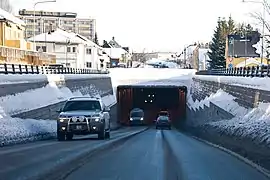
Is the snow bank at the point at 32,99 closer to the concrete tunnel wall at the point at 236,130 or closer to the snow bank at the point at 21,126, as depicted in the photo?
the snow bank at the point at 21,126

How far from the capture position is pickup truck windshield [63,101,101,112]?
26.7m

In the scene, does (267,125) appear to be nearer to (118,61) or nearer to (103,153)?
(103,153)

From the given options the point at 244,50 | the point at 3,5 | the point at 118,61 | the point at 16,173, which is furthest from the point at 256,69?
the point at 118,61

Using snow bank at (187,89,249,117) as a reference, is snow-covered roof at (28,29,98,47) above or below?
above

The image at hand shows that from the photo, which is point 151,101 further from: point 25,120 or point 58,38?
point 25,120

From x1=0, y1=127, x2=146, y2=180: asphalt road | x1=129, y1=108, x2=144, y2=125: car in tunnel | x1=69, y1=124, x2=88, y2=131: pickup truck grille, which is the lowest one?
x1=129, y1=108, x2=144, y2=125: car in tunnel

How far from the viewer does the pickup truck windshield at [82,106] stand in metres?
26.7

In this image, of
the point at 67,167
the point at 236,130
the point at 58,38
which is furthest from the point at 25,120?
the point at 58,38

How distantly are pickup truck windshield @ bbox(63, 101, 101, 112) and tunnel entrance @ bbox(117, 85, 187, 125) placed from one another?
59271mm

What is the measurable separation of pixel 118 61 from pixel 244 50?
258ft

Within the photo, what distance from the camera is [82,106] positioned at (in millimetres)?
26828

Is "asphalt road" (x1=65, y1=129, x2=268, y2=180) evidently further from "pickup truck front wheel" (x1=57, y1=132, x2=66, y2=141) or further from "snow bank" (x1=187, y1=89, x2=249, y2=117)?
"snow bank" (x1=187, y1=89, x2=249, y2=117)

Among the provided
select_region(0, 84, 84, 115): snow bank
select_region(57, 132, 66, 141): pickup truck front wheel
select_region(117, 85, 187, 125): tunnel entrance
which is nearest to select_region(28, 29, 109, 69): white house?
select_region(117, 85, 187, 125): tunnel entrance

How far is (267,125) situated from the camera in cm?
2283
